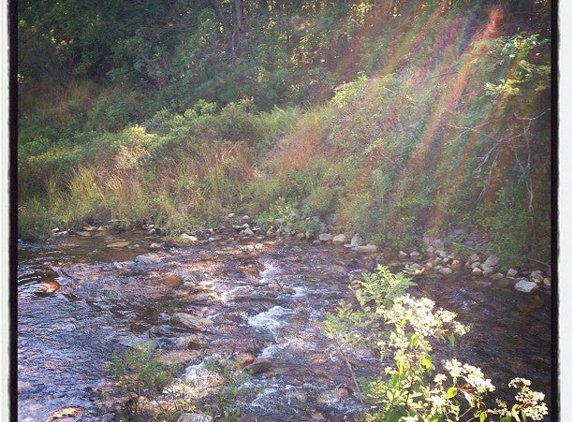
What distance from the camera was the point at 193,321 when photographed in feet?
8.48

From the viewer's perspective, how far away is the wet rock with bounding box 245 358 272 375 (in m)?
2.44

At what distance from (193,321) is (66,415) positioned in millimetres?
637

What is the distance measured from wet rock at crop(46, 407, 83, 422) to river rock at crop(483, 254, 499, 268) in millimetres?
1898

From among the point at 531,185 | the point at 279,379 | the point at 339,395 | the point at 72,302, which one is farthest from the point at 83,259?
the point at 531,185

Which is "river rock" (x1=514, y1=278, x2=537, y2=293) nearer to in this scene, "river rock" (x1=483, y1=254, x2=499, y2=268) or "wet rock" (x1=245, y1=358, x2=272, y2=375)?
"river rock" (x1=483, y1=254, x2=499, y2=268)

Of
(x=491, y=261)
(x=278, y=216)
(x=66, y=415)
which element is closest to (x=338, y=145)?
(x=278, y=216)

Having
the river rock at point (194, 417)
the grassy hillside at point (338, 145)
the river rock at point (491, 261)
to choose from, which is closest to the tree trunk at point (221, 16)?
the grassy hillside at point (338, 145)

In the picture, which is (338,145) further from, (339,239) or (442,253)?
(442,253)

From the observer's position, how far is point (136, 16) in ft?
8.64

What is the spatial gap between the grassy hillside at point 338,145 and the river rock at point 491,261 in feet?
0.12

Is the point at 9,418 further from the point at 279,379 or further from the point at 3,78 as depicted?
the point at 3,78

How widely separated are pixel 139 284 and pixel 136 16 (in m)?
1.25

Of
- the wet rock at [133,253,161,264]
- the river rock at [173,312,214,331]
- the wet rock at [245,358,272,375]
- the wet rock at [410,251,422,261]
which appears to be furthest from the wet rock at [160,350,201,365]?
the wet rock at [410,251,422,261]

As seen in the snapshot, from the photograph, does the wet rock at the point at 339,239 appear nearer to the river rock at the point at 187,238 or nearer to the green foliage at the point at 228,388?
the river rock at the point at 187,238
